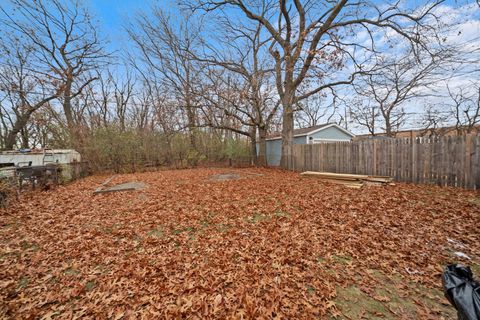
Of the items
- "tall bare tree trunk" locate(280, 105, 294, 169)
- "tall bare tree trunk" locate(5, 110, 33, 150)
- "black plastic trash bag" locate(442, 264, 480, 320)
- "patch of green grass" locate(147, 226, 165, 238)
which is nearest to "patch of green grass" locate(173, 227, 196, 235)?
"patch of green grass" locate(147, 226, 165, 238)

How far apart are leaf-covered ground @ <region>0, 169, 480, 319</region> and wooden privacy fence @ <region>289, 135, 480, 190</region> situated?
767 mm

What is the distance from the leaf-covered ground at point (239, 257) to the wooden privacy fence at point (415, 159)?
2.52 ft

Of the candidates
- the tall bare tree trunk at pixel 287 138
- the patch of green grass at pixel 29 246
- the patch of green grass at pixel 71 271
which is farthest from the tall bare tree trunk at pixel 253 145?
the patch of green grass at pixel 71 271

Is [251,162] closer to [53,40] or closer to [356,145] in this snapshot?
[356,145]

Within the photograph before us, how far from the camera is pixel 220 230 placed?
137 inches

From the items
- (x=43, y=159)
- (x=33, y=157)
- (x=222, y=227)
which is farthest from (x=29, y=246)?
(x=33, y=157)

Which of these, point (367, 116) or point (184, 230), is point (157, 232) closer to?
point (184, 230)

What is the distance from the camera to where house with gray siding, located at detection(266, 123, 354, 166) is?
1422cm

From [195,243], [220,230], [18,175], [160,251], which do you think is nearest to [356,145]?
[220,230]

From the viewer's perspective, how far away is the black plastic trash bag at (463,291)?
3.78 feet

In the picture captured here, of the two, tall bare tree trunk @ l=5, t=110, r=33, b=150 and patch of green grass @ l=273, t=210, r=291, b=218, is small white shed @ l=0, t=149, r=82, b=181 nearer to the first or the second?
tall bare tree trunk @ l=5, t=110, r=33, b=150

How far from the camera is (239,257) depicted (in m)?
2.61

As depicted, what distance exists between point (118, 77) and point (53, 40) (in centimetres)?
442

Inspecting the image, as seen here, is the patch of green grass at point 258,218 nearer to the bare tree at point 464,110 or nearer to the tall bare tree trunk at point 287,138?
the tall bare tree trunk at point 287,138
